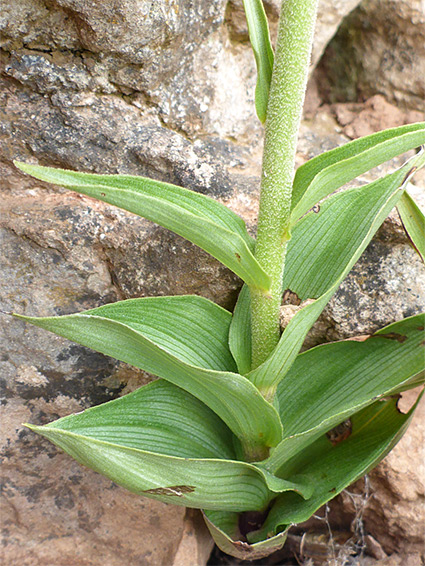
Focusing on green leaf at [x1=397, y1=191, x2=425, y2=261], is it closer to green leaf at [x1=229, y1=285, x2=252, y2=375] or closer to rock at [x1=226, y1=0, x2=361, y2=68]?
green leaf at [x1=229, y1=285, x2=252, y2=375]

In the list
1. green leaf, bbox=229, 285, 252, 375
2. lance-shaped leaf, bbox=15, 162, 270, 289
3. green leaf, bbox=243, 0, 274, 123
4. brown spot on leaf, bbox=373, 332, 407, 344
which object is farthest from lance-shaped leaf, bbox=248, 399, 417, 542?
green leaf, bbox=243, 0, 274, 123

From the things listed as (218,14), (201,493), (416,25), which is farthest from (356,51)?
(201,493)

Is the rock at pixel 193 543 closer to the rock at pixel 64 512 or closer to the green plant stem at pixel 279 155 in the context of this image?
the rock at pixel 64 512

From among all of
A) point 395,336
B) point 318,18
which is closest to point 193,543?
point 395,336

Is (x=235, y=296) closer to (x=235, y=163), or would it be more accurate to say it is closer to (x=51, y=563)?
(x=235, y=163)

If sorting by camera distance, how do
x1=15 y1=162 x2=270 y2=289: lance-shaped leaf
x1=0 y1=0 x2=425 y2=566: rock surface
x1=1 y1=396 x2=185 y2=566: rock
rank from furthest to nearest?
x1=1 y1=396 x2=185 y2=566: rock, x1=0 y1=0 x2=425 y2=566: rock surface, x1=15 y1=162 x2=270 y2=289: lance-shaped leaf

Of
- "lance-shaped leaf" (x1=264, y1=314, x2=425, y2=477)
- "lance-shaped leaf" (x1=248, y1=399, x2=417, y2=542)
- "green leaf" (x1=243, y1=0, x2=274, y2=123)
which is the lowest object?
"lance-shaped leaf" (x1=248, y1=399, x2=417, y2=542)

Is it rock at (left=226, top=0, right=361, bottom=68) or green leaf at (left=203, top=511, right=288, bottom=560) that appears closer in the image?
green leaf at (left=203, top=511, right=288, bottom=560)
